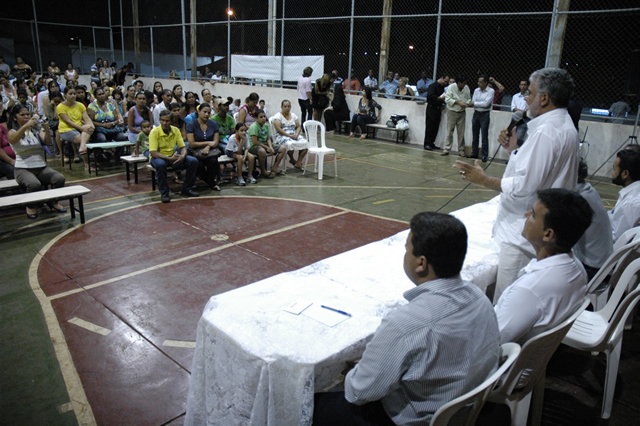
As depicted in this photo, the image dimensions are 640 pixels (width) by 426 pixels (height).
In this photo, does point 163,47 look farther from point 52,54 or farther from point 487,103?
point 487,103

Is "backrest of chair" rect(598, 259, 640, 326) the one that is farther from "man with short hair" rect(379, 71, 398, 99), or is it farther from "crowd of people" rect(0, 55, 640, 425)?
"man with short hair" rect(379, 71, 398, 99)

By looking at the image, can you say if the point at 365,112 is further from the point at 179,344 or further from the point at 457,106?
the point at 179,344

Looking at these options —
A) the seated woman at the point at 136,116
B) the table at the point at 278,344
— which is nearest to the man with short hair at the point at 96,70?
the seated woman at the point at 136,116

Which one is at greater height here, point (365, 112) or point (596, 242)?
point (365, 112)

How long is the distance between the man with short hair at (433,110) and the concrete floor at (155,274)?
334cm

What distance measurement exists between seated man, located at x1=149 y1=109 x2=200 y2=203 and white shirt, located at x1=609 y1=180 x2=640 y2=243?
576cm

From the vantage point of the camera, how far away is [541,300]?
2391 millimetres

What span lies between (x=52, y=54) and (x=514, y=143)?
A: 79.3 ft

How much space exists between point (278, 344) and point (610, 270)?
2.66 m

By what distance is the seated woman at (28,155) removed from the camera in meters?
6.40

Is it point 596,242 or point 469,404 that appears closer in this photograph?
point 469,404

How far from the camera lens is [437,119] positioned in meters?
12.3

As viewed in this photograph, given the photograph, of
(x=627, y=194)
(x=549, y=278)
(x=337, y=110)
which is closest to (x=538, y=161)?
(x=549, y=278)

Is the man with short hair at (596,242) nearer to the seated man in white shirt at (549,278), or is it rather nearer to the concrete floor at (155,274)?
the concrete floor at (155,274)
